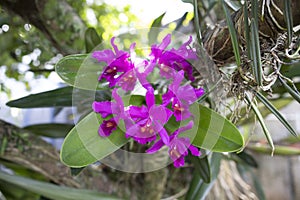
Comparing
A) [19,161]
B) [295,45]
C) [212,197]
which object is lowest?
[212,197]

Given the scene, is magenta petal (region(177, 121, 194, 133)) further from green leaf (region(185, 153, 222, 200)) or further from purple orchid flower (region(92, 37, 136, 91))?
green leaf (region(185, 153, 222, 200))

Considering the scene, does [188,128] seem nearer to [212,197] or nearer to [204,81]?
[204,81]

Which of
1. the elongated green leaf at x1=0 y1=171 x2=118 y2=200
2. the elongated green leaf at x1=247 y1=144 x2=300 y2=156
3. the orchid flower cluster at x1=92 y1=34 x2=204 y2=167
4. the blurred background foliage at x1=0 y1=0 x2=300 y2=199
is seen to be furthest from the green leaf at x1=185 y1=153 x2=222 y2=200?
the elongated green leaf at x1=247 y1=144 x2=300 y2=156

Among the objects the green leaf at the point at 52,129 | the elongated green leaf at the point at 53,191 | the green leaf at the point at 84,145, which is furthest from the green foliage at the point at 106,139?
the green leaf at the point at 52,129

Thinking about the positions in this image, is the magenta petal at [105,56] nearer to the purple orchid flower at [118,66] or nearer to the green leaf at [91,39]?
the purple orchid flower at [118,66]

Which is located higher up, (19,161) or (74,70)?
(74,70)

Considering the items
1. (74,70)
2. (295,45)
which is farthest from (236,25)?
(74,70)
